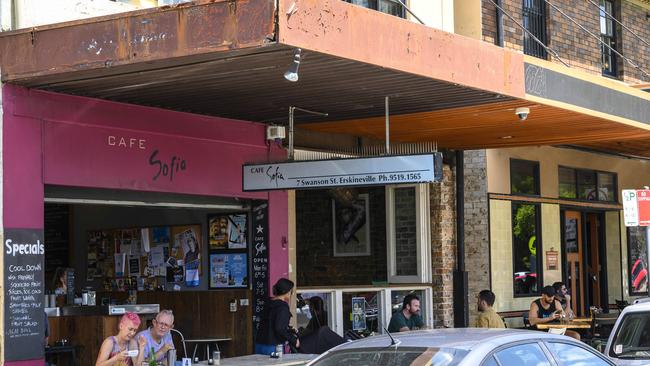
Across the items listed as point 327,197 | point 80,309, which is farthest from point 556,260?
point 80,309

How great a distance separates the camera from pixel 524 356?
7578mm

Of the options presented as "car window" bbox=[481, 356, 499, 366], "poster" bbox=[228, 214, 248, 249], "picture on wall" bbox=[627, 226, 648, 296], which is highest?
"poster" bbox=[228, 214, 248, 249]

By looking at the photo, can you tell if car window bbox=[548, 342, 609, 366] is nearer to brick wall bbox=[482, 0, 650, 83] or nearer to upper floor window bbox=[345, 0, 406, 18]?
upper floor window bbox=[345, 0, 406, 18]

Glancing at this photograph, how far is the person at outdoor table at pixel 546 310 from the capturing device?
1614 centimetres

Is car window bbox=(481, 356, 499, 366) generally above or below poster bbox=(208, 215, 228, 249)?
below

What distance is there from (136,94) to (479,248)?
7933mm

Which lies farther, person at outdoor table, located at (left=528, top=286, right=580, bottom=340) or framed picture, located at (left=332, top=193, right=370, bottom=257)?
framed picture, located at (left=332, top=193, right=370, bottom=257)

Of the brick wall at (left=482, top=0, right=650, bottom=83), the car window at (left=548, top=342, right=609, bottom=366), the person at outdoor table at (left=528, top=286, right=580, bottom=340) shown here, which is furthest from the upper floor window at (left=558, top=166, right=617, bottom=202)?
the car window at (left=548, top=342, right=609, bottom=366)

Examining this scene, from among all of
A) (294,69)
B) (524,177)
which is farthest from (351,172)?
(524,177)

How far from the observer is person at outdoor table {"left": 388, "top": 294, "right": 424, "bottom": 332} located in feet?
45.7

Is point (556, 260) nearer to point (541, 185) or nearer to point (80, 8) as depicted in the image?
point (541, 185)

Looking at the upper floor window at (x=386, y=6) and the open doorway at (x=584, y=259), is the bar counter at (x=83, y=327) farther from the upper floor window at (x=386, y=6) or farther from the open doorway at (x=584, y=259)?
the open doorway at (x=584, y=259)

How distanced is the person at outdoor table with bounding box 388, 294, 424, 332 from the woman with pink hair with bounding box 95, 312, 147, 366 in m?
4.20

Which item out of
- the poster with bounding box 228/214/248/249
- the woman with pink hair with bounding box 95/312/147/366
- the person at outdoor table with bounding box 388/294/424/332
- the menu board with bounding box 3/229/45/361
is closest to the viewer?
the woman with pink hair with bounding box 95/312/147/366
